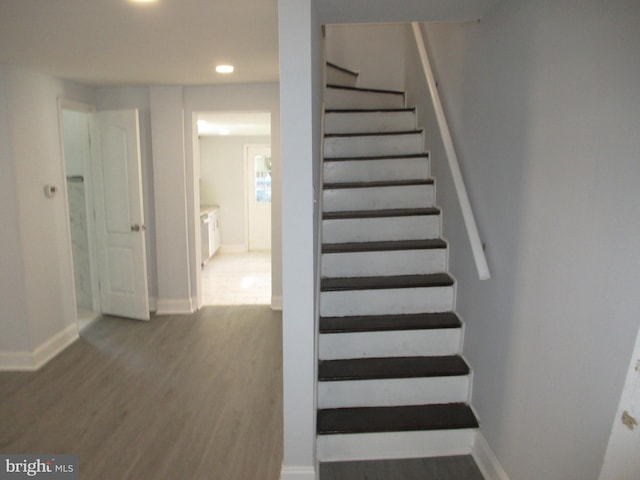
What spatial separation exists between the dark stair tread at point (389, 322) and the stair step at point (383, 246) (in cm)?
42

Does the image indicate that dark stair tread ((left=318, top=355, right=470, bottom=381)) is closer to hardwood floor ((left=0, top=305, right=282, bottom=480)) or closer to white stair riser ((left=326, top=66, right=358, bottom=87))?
hardwood floor ((left=0, top=305, right=282, bottom=480))

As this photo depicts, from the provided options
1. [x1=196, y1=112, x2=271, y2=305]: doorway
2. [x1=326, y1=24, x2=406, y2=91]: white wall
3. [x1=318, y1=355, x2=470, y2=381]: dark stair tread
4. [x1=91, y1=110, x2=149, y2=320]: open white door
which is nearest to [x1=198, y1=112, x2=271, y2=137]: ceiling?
[x1=196, y1=112, x2=271, y2=305]: doorway

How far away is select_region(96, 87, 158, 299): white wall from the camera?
4.28 m

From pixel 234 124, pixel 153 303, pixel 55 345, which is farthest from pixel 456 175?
pixel 234 124

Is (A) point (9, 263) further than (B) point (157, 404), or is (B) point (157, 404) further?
(A) point (9, 263)

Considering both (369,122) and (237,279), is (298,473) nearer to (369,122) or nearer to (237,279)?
(369,122)

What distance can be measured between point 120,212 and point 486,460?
148 inches

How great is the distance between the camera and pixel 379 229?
2.90 metres

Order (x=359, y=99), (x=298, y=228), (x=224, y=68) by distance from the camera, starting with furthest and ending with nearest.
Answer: (x=359, y=99) < (x=224, y=68) < (x=298, y=228)

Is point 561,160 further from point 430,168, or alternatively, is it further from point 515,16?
point 430,168

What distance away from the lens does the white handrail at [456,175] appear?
6.56 feet

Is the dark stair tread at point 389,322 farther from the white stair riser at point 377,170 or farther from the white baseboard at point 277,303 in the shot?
the white baseboard at point 277,303

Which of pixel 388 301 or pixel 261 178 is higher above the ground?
pixel 261 178

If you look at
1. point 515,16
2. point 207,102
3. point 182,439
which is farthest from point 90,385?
point 515,16
